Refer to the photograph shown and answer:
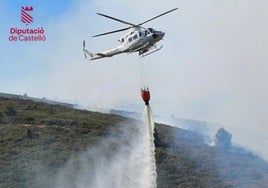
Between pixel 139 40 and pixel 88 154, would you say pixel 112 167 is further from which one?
pixel 139 40

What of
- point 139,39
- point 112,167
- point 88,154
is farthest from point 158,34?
point 88,154

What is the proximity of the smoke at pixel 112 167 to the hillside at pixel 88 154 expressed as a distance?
0.60ft

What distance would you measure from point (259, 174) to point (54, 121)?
45668 millimetres

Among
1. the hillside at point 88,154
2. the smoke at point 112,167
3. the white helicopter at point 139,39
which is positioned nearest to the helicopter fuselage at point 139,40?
the white helicopter at point 139,39

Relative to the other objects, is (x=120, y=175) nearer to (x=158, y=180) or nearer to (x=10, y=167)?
(x=158, y=180)

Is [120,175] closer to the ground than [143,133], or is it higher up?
closer to the ground

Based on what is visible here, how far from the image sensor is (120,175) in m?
95.3

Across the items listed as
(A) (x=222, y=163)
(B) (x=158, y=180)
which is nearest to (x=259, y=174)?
(A) (x=222, y=163)

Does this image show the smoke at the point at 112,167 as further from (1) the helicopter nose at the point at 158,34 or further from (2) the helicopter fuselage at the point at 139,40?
(1) the helicopter nose at the point at 158,34

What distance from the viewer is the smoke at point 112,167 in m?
91.7

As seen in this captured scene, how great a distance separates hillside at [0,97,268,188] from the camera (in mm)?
96500

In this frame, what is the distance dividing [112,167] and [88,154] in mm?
7605

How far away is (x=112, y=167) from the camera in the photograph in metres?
99.6

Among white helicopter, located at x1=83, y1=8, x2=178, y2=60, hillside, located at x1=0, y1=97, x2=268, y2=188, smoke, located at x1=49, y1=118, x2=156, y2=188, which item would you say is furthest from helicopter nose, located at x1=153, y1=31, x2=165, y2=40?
hillside, located at x1=0, y1=97, x2=268, y2=188
